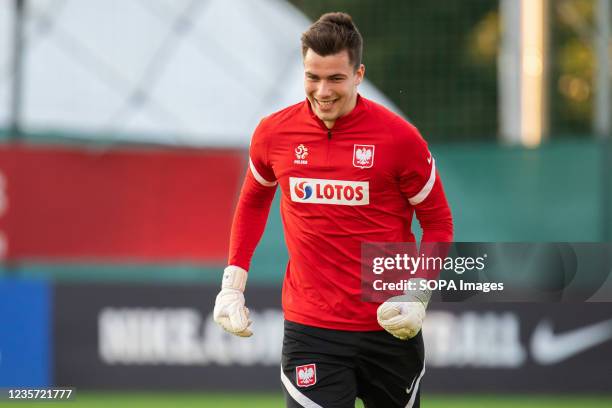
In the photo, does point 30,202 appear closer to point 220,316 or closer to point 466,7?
point 466,7

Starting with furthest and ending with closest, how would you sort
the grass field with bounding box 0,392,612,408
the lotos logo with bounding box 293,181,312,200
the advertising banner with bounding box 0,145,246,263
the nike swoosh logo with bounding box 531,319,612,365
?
the advertising banner with bounding box 0,145,246,263 < the nike swoosh logo with bounding box 531,319,612,365 < the grass field with bounding box 0,392,612,408 < the lotos logo with bounding box 293,181,312,200

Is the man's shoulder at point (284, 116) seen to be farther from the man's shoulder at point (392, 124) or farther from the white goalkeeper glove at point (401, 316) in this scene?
the white goalkeeper glove at point (401, 316)

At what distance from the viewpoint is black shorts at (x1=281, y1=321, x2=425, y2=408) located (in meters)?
4.94

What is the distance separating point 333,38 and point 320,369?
1.35 m

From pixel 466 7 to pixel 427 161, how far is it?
588 cm

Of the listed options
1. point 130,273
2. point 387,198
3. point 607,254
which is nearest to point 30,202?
point 130,273

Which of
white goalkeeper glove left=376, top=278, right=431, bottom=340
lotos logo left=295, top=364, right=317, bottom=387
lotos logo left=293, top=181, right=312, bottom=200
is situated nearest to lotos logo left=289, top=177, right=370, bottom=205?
lotos logo left=293, top=181, right=312, bottom=200

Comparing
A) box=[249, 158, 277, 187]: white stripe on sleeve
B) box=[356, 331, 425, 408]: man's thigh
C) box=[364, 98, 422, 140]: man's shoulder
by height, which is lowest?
box=[356, 331, 425, 408]: man's thigh

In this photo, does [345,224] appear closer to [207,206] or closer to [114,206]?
[207,206]

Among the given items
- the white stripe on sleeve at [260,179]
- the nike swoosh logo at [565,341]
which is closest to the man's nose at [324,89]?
the white stripe on sleeve at [260,179]

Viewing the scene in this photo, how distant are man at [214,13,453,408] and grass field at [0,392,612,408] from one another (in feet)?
13.1

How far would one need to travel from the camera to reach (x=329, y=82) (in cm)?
480

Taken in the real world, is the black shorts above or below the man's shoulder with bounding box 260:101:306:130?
below

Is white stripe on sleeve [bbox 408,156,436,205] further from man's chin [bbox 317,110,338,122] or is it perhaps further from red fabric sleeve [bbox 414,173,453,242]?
man's chin [bbox 317,110,338,122]
